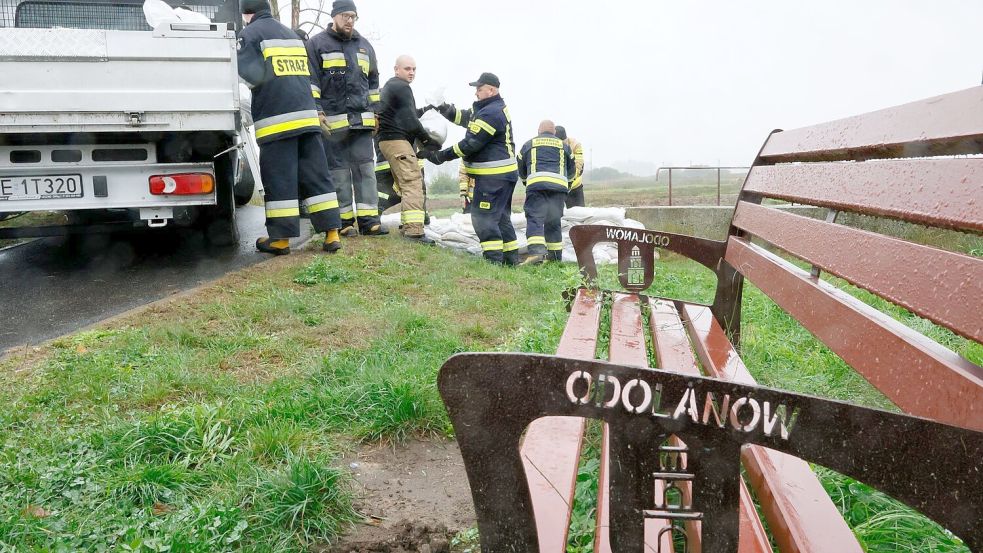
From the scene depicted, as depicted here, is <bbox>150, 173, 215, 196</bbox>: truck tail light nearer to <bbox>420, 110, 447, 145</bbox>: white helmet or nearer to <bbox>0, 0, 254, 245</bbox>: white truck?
<bbox>0, 0, 254, 245</bbox>: white truck

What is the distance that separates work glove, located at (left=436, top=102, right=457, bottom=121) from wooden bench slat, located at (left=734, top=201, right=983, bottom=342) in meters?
6.31

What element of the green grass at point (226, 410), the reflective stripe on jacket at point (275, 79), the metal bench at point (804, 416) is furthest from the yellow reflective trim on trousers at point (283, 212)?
the metal bench at point (804, 416)

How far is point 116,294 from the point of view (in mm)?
5426

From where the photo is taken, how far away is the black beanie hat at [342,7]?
23.2 feet

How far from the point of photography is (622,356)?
2.39 meters

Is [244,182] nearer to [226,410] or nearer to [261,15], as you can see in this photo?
[261,15]

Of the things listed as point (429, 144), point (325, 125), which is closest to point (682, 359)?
point (325, 125)

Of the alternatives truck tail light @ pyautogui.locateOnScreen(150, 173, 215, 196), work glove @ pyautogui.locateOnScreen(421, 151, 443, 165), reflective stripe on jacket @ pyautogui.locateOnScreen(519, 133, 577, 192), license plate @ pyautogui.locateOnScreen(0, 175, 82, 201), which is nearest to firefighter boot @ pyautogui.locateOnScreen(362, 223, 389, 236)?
work glove @ pyautogui.locateOnScreen(421, 151, 443, 165)

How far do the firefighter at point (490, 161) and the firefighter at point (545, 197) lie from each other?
2.06 feet

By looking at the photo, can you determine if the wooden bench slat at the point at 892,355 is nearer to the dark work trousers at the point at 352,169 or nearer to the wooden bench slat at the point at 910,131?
the wooden bench slat at the point at 910,131

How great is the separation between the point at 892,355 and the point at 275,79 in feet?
17.3

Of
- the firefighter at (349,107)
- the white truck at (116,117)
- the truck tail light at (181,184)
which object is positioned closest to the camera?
the white truck at (116,117)

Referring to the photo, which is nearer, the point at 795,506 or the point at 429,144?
the point at 795,506

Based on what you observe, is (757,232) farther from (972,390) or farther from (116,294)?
(116,294)
